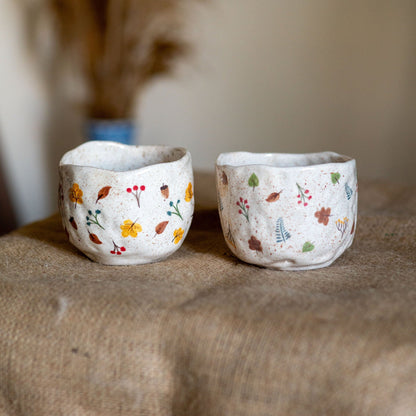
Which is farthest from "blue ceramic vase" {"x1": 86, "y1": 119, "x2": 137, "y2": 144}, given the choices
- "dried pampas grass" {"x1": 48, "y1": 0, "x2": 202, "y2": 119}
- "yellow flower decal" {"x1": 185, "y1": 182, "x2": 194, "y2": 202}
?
"yellow flower decal" {"x1": 185, "y1": 182, "x2": 194, "y2": 202}

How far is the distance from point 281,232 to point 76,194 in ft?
0.64

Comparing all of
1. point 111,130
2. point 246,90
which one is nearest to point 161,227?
point 111,130

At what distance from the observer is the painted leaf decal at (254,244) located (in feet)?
1.59

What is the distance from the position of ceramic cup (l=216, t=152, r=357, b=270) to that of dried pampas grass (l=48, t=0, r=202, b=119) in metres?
0.99

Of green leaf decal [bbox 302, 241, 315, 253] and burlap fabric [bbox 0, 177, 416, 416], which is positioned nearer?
burlap fabric [bbox 0, 177, 416, 416]

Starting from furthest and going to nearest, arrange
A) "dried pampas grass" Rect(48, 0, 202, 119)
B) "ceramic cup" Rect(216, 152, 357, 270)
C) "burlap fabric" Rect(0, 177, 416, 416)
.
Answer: "dried pampas grass" Rect(48, 0, 202, 119) < "ceramic cup" Rect(216, 152, 357, 270) < "burlap fabric" Rect(0, 177, 416, 416)

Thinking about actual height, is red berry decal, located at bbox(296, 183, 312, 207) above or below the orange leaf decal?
above

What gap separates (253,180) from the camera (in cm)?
47

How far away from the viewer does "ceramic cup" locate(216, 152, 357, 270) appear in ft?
1.53

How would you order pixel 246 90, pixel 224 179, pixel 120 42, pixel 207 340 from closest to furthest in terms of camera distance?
1. pixel 207 340
2. pixel 224 179
3. pixel 120 42
4. pixel 246 90

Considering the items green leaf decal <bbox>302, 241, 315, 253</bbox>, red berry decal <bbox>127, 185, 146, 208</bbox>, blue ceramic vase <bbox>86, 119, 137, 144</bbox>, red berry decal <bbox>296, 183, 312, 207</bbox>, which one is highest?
red berry decal <bbox>127, 185, 146, 208</bbox>

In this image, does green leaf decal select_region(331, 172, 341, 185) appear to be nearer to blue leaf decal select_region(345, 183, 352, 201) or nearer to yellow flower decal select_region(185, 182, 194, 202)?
blue leaf decal select_region(345, 183, 352, 201)

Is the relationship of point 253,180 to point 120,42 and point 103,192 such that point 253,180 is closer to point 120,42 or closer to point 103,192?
point 103,192

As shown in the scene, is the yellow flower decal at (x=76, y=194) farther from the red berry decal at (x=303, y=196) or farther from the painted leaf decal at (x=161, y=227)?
the red berry decal at (x=303, y=196)
